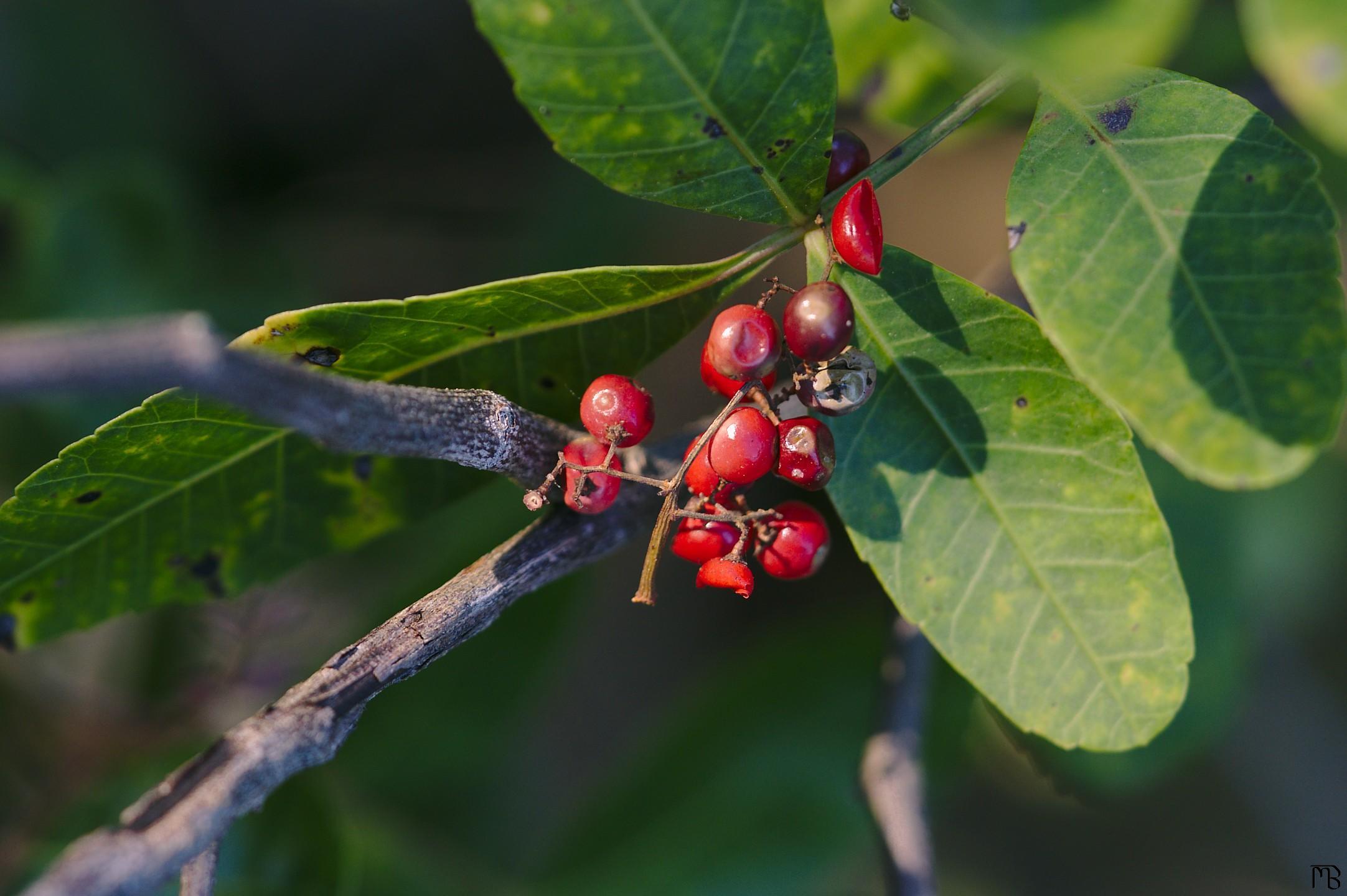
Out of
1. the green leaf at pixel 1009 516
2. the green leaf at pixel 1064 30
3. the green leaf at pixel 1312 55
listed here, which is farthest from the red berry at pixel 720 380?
the green leaf at pixel 1312 55

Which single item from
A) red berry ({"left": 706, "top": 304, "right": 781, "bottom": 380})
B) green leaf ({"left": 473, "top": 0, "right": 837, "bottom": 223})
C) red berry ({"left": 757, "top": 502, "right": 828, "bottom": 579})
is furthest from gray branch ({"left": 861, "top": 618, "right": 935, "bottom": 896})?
green leaf ({"left": 473, "top": 0, "right": 837, "bottom": 223})

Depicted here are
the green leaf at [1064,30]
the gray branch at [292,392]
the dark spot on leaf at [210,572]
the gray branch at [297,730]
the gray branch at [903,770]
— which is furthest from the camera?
the gray branch at [903,770]

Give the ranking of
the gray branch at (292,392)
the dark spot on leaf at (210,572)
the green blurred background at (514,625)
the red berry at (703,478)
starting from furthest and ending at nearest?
the green blurred background at (514,625) < the dark spot on leaf at (210,572) < the red berry at (703,478) < the gray branch at (292,392)

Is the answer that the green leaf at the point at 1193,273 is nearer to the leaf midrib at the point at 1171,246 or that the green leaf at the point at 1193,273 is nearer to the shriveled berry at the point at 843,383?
the leaf midrib at the point at 1171,246

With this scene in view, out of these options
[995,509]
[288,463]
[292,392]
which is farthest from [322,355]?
[995,509]

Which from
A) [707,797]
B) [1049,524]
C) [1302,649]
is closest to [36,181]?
[707,797]
